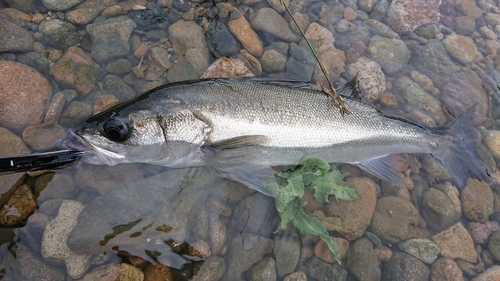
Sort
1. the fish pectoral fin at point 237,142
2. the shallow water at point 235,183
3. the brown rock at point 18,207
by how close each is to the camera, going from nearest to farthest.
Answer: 1. the brown rock at point 18,207
2. the shallow water at point 235,183
3. the fish pectoral fin at point 237,142

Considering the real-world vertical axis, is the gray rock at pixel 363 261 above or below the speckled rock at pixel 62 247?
below

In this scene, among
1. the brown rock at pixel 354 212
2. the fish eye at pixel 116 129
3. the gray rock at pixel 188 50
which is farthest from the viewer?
the gray rock at pixel 188 50

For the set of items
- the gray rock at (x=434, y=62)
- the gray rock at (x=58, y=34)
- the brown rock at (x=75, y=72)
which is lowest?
the gray rock at (x=434, y=62)

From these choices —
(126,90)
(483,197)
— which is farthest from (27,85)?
(483,197)

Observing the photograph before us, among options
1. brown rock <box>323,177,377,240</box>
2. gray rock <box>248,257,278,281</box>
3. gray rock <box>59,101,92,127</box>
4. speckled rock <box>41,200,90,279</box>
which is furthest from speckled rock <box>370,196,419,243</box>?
gray rock <box>59,101,92,127</box>

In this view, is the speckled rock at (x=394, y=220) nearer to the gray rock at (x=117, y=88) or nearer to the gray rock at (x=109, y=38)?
the gray rock at (x=117, y=88)

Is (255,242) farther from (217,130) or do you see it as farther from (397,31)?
(397,31)

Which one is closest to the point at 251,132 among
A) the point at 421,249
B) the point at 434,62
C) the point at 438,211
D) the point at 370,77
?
the point at 370,77

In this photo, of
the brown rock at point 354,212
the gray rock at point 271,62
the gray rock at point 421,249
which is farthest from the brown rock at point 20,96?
the gray rock at point 421,249
